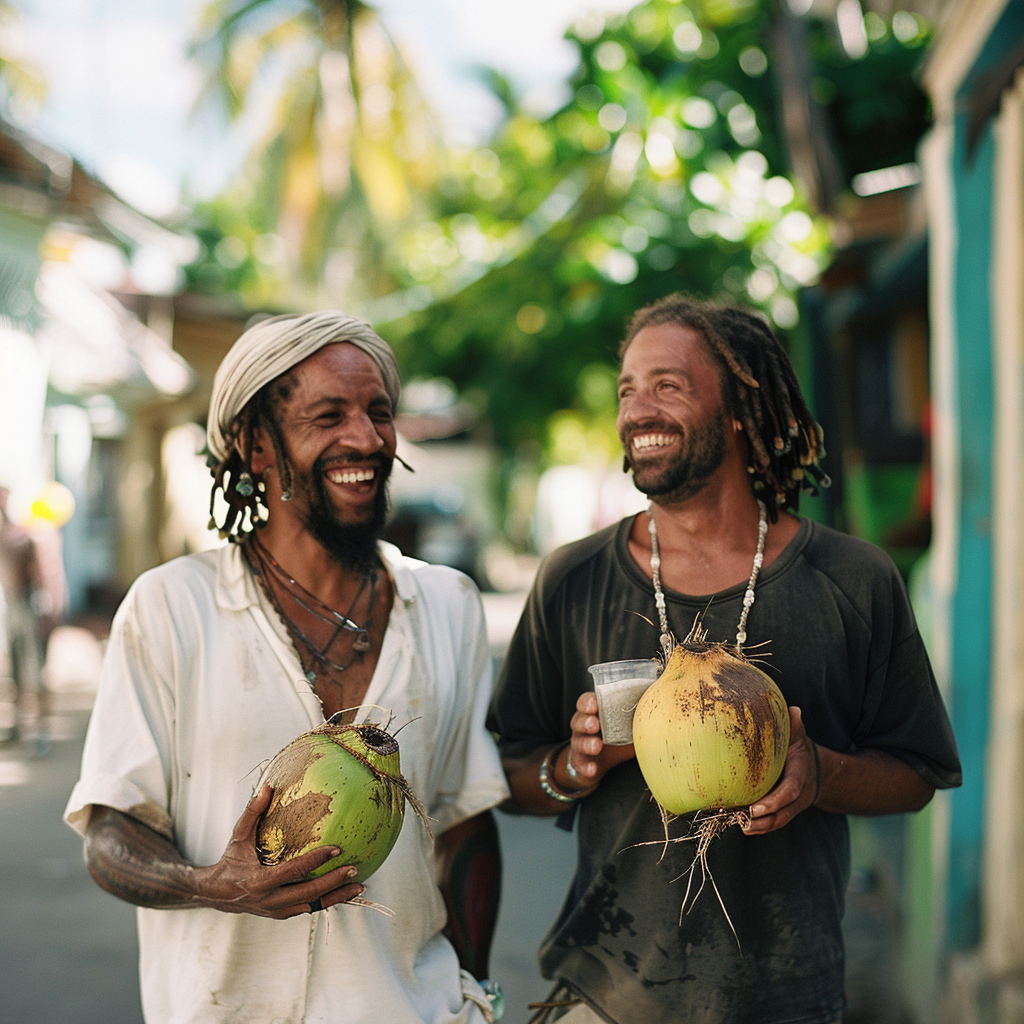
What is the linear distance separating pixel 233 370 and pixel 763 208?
24.0 feet

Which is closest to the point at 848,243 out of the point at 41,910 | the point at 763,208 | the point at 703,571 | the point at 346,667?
the point at 763,208

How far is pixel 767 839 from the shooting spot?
242 cm

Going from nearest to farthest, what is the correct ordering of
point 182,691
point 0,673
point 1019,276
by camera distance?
1. point 182,691
2. point 1019,276
3. point 0,673

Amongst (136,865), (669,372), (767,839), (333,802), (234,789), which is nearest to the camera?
(333,802)

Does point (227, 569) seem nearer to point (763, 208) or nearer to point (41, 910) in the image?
point (41, 910)

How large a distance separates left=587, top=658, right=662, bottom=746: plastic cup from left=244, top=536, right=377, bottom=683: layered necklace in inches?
21.2

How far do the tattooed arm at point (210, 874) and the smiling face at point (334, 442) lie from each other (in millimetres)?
703

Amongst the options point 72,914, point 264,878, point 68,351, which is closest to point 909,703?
point 264,878

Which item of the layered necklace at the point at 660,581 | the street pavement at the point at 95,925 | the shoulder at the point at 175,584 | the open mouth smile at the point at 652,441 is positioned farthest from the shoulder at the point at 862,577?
the street pavement at the point at 95,925

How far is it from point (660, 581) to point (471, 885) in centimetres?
82

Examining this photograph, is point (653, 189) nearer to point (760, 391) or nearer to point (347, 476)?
point (760, 391)

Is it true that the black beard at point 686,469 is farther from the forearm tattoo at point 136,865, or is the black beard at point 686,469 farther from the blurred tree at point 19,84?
the blurred tree at point 19,84

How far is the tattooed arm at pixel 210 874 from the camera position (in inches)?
77.2

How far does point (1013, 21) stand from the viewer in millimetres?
3844
